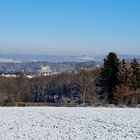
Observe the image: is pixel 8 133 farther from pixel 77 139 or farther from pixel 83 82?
pixel 83 82

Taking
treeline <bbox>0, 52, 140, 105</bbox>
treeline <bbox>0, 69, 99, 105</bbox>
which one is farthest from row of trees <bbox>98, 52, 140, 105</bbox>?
treeline <bbox>0, 69, 99, 105</bbox>

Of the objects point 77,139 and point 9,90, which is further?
point 9,90

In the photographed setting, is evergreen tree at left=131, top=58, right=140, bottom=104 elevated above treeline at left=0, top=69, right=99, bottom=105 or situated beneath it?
elevated above

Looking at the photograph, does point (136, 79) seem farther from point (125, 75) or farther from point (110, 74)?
point (110, 74)

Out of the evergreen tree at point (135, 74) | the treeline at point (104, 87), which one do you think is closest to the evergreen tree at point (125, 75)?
the treeline at point (104, 87)

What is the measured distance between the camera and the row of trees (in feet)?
247

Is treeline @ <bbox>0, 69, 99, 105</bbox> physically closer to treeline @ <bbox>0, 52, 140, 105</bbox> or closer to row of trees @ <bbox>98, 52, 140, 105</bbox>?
treeline @ <bbox>0, 52, 140, 105</bbox>

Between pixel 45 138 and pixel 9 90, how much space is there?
116511 millimetres

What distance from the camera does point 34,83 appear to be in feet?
543

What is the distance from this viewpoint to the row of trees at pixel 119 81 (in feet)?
247

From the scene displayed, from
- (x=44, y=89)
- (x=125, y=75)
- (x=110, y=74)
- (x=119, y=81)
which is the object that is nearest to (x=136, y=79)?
(x=125, y=75)

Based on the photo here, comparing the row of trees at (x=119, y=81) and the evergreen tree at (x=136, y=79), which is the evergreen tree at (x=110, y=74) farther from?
the evergreen tree at (x=136, y=79)

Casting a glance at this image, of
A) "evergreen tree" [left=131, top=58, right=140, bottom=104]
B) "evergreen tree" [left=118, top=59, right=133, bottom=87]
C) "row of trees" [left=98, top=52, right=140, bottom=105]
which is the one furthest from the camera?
"evergreen tree" [left=131, top=58, right=140, bottom=104]

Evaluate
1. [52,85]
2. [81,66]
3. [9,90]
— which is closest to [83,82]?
[81,66]
